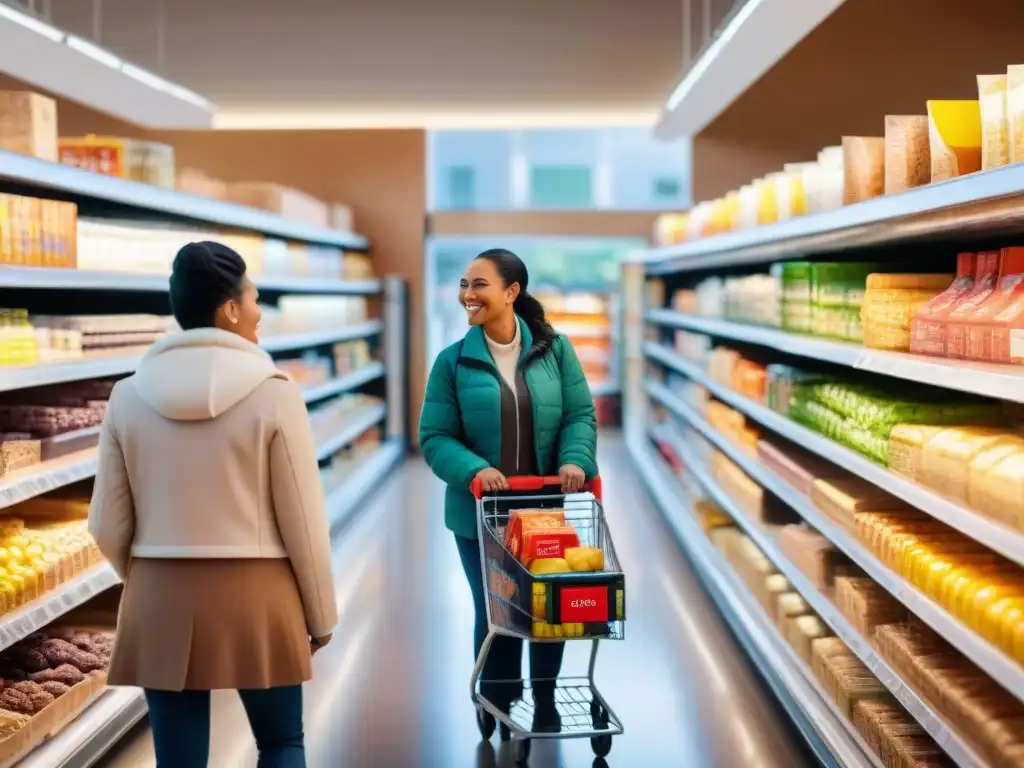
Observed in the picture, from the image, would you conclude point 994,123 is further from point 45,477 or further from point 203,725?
point 45,477

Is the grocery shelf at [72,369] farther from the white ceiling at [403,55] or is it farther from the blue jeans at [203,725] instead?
the white ceiling at [403,55]

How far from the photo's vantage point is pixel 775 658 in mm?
4664

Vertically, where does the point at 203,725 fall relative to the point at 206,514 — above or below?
below

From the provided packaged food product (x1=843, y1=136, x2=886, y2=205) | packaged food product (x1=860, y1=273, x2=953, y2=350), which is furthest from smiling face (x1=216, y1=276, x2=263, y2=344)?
packaged food product (x1=843, y1=136, x2=886, y2=205)

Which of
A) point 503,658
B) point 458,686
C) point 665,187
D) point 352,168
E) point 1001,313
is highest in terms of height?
point 665,187

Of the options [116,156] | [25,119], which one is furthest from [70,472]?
[116,156]

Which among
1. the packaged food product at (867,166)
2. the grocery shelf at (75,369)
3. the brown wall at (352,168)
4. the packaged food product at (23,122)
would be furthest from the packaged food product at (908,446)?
the brown wall at (352,168)

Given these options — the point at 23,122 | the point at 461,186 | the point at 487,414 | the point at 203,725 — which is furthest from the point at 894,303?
the point at 461,186

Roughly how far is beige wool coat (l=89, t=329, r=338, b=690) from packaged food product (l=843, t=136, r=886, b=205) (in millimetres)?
2228

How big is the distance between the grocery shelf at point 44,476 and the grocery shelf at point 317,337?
2.74 meters

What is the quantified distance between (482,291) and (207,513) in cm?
153

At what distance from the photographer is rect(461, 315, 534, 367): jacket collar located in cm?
393

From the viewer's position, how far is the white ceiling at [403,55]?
8.98 metres

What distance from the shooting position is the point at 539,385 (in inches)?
155
